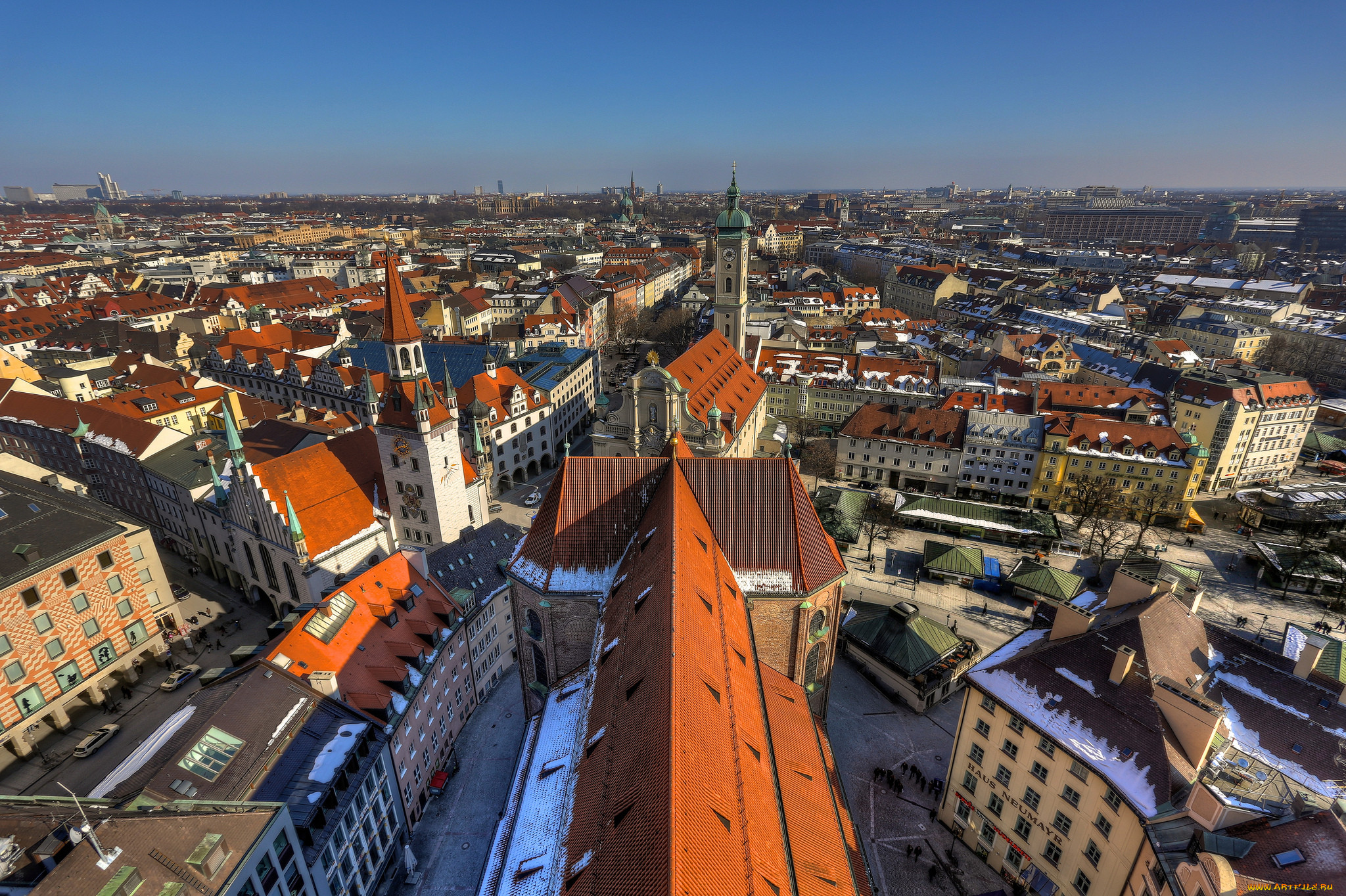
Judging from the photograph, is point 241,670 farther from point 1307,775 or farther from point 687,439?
point 1307,775

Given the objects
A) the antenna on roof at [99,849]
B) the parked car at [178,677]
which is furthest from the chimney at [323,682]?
the parked car at [178,677]

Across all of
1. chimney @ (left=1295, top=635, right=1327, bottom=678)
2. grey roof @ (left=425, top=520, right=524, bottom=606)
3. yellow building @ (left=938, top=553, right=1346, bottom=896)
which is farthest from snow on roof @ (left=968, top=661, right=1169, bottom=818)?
grey roof @ (left=425, top=520, right=524, bottom=606)

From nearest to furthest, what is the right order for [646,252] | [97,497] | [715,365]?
[97,497]
[715,365]
[646,252]

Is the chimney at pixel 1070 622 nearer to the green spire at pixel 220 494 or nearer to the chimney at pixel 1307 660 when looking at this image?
the chimney at pixel 1307 660

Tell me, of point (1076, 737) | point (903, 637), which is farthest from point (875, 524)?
point (1076, 737)

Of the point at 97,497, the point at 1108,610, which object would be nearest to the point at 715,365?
the point at 1108,610

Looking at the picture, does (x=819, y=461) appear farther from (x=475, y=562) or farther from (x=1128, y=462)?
(x=475, y=562)

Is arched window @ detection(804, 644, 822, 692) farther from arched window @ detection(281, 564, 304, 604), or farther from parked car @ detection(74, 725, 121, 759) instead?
parked car @ detection(74, 725, 121, 759)

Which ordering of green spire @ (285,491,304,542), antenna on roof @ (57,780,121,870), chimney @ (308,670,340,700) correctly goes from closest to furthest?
antenna on roof @ (57,780,121,870) < chimney @ (308,670,340,700) < green spire @ (285,491,304,542)
